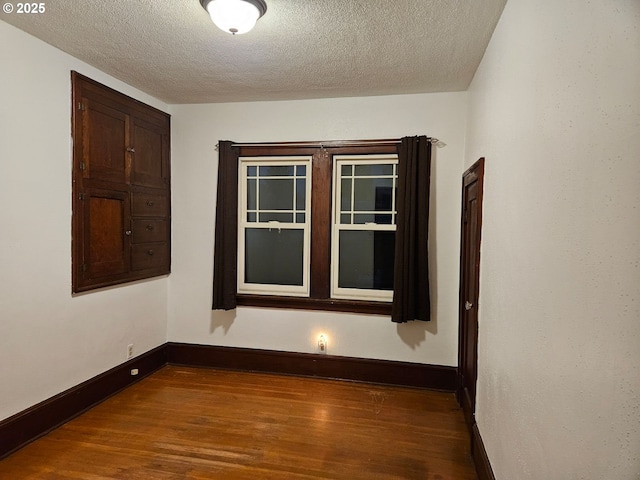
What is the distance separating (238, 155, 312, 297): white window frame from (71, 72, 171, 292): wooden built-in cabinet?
83cm

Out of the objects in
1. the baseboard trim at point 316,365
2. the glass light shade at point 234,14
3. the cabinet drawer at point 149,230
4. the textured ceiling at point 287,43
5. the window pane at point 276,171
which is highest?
the textured ceiling at point 287,43

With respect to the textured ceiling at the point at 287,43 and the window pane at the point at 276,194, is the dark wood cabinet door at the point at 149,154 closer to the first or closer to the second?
the textured ceiling at the point at 287,43

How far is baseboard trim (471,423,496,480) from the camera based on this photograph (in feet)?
7.13

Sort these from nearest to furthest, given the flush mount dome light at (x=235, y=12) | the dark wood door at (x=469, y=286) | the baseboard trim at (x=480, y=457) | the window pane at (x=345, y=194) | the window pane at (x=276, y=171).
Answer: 1. the flush mount dome light at (x=235, y=12)
2. the baseboard trim at (x=480, y=457)
3. the dark wood door at (x=469, y=286)
4. the window pane at (x=345, y=194)
5. the window pane at (x=276, y=171)

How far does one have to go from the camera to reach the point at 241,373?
4.05 meters

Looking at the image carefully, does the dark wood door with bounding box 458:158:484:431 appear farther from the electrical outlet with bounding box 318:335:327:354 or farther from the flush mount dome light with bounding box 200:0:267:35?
the flush mount dome light with bounding box 200:0:267:35

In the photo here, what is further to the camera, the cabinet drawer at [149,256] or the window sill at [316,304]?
the window sill at [316,304]

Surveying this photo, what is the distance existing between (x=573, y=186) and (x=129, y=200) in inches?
141

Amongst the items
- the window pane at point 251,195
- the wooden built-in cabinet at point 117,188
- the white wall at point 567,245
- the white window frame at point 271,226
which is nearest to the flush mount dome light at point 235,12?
the white wall at point 567,245

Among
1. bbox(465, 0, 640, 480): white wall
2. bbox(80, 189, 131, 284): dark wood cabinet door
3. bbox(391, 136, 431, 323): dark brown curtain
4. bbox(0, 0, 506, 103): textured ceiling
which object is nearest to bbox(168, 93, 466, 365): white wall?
bbox(391, 136, 431, 323): dark brown curtain

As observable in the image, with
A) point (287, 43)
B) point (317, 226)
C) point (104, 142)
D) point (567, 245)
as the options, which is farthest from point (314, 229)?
point (567, 245)

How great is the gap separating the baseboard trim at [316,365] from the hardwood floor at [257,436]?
0.12 metres

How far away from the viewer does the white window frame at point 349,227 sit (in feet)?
12.6

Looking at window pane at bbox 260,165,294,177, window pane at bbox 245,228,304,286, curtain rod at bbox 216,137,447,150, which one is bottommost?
window pane at bbox 245,228,304,286
